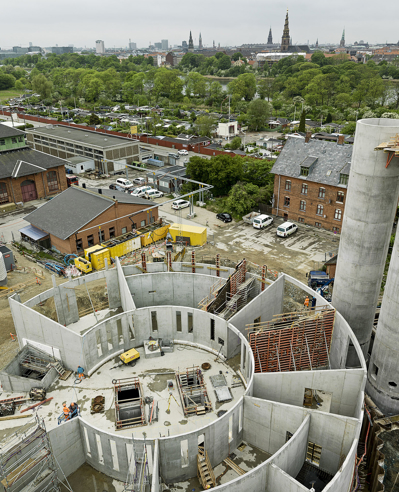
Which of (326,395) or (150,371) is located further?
(150,371)

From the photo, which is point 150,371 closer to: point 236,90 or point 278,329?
point 278,329

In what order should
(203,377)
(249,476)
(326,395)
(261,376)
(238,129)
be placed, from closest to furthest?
(249,476) → (261,376) → (326,395) → (203,377) → (238,129)

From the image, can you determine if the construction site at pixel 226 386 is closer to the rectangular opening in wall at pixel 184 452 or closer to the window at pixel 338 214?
the rectangular opening in wall at pixel 184 452

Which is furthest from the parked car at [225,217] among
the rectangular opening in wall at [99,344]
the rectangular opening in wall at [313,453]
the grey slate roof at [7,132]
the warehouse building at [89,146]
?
the grey slate roof at [7,132]

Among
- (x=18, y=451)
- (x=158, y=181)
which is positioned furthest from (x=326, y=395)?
(x=158, y=181)

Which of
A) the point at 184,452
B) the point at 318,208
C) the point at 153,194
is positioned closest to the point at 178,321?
the point at 184,452

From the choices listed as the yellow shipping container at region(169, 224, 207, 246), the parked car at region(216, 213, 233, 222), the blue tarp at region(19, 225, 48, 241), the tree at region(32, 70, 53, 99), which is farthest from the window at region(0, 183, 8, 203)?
the tree at region(32, 70, 53, 99)
